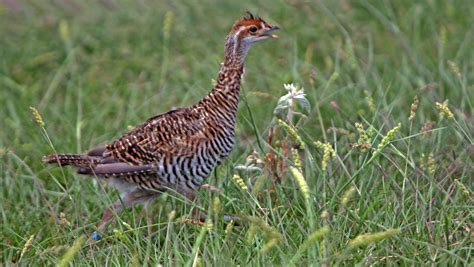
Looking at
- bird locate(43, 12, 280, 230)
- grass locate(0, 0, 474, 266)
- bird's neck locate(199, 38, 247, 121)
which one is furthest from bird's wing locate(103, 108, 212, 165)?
grass locate(0, 0, 474, 266)

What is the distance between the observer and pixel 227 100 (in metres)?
5.73

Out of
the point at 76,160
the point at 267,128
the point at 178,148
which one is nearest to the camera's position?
the point at 178,148

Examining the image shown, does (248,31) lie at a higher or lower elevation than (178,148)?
higher

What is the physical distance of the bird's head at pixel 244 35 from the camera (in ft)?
18.8

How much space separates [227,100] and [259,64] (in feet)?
8.04

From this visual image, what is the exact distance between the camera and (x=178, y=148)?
5.57 metres

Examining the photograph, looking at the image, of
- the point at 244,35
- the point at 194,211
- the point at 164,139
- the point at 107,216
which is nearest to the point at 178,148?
the point at 164,139

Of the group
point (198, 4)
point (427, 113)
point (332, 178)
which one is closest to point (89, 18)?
point (198, 4)

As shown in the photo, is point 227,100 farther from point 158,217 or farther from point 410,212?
point 410,212

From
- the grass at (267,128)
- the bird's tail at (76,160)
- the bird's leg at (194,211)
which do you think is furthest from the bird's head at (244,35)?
the bird's tail at (76,160)

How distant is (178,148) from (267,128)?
0.79 meters

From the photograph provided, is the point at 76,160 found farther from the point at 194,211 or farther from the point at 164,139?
the point at 194,211

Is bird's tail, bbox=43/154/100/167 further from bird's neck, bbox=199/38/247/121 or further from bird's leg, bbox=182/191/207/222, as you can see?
bird's neck, bbox=199/38/247/121

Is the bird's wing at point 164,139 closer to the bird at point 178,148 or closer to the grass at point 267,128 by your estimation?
the bird at point 178,148
